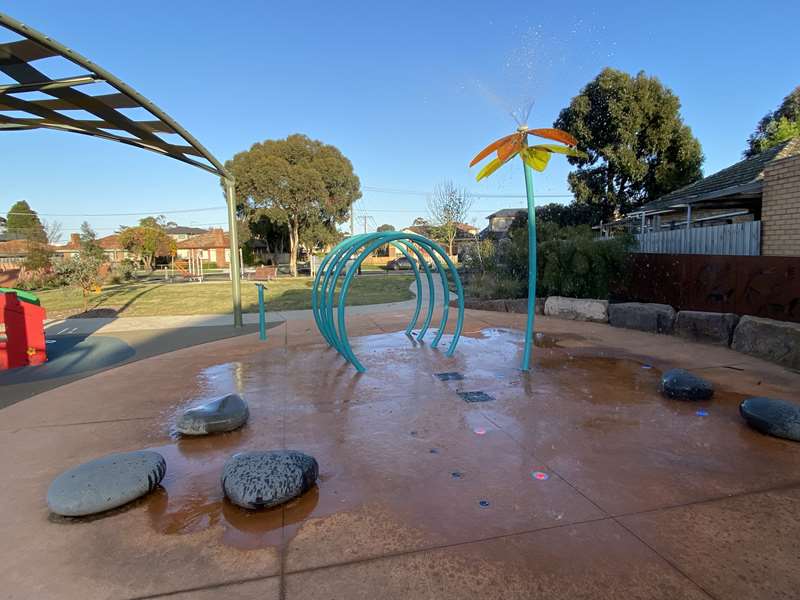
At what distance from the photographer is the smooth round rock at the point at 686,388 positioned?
195 inches

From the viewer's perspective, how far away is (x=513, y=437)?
409 centimetres

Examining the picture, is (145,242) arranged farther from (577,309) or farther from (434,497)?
(434,497)

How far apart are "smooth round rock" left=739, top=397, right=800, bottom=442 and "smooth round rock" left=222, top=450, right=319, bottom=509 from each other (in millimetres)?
3764

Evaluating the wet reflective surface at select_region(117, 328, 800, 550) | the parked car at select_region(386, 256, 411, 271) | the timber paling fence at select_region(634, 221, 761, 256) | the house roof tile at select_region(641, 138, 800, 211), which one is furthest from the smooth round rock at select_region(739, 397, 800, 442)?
the parked car at select_region(386, 256, 411, 271)

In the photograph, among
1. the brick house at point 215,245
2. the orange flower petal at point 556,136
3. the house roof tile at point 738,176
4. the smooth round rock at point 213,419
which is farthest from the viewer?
the brick house at point 215,245

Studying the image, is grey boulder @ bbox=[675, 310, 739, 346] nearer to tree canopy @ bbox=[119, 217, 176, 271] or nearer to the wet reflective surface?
the wet reflective surface

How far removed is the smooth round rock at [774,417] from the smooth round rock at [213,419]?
461 cm

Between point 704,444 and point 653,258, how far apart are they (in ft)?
24.9

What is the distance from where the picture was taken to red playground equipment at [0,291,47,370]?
24.0 ft

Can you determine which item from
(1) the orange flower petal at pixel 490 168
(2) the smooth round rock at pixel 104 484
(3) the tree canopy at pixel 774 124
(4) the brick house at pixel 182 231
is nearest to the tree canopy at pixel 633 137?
(3) the tree canopy at pixel 774 124

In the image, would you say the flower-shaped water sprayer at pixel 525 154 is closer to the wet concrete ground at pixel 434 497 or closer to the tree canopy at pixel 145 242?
the wet concrete ground at pixel 434 497

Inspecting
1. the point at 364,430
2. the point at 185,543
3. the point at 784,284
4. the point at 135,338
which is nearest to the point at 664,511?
the point at 364,430

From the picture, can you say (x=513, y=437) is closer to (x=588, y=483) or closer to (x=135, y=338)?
(x=588, y=483)

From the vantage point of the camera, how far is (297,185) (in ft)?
100
